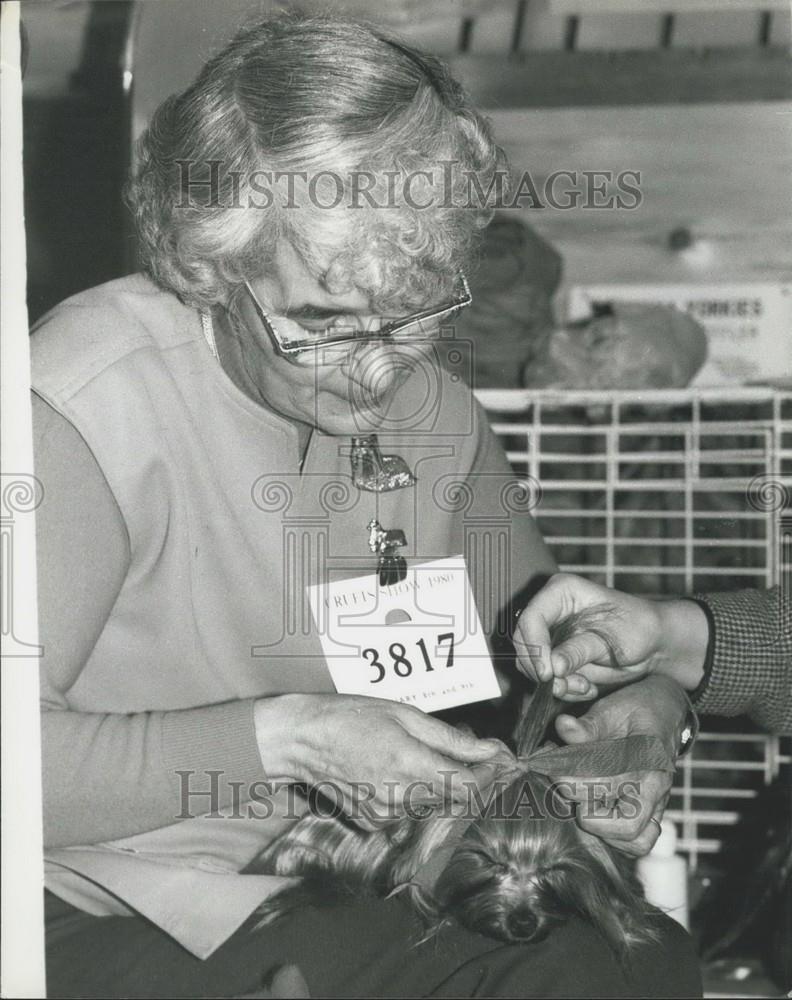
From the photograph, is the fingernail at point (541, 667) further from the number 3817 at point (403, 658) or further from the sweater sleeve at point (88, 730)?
the sweater sleeve at point (88, 730)

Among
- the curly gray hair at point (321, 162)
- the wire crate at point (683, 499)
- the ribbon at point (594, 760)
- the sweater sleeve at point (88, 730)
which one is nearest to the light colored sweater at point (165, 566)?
the sweater sleeve at point (88, 730)

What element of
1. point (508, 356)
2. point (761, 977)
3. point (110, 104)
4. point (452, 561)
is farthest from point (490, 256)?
point (761, 977)

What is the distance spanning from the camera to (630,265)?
7.93ft

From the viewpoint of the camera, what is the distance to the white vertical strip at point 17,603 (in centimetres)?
89

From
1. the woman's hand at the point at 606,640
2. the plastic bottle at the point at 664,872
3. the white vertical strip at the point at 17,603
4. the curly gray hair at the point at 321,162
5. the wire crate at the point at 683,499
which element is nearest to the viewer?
the white vertical strip at the point at 17,603

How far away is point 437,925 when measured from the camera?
1.07m

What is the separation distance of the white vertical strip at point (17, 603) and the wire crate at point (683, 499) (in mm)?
921

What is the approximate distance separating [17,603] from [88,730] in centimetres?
13

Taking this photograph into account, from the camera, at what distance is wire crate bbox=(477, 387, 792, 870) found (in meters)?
1.74

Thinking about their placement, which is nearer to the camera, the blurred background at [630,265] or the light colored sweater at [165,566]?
the light colored sweater at [165,566]

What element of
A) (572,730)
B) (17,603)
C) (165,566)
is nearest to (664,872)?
(572,730)

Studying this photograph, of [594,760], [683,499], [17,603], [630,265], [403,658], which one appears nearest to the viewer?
[17,603]

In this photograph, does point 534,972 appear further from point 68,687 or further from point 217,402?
point 217,402

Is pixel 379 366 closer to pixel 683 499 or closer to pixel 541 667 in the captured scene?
pixel 541 667
